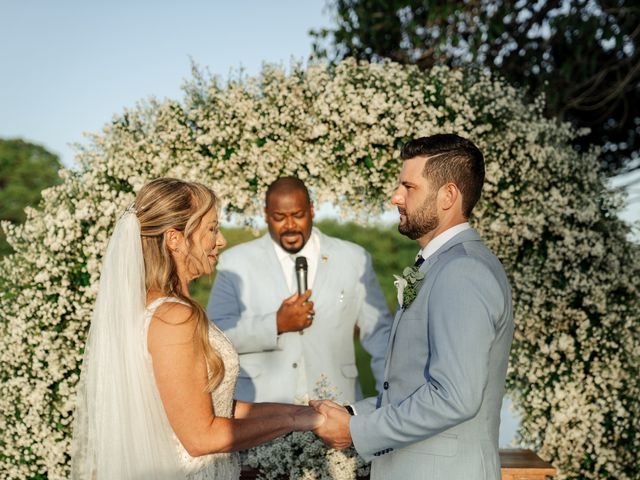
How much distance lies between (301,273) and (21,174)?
39041mm

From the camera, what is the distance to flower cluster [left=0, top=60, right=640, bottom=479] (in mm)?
5703

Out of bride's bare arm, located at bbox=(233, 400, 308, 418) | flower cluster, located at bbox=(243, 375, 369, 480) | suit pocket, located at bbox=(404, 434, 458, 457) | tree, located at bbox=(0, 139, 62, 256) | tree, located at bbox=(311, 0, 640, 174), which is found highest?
tree, located at bbox=(0, 139, 62, 256)

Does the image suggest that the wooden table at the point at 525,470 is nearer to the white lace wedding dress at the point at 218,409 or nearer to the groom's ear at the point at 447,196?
the white lace wedding dress at the point at 218,409

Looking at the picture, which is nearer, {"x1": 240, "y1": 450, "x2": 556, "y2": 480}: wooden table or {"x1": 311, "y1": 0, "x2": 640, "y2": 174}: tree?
{"x1": 240, "y1": 450, "x2": 556, "y2": 480}: wooden table

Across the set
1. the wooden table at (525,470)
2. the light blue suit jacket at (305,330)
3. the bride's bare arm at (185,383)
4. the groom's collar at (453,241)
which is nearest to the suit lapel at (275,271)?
the light blue suit jacket at (305,330)

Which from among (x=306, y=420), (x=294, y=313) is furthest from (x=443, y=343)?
(x=294, y=313)

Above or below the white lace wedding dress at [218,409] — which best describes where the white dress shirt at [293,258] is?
above

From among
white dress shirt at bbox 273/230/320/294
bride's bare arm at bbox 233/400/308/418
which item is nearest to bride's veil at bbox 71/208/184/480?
bride's bare arm at bbox 233/400/308/418

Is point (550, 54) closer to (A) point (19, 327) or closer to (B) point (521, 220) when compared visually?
(B) point (521, 220)

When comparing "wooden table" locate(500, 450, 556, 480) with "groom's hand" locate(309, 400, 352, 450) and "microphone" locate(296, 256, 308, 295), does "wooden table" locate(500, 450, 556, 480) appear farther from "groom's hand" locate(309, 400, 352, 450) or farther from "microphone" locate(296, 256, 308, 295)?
"groom's hand" locate(309, 400, 352, 450)

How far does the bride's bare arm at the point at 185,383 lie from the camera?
2865mm

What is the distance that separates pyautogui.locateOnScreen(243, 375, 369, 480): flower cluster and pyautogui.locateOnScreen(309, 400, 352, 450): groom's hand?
0.94 meters

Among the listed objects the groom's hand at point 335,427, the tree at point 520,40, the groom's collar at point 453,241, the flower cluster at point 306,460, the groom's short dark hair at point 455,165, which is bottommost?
the flower cluster at point 306,460

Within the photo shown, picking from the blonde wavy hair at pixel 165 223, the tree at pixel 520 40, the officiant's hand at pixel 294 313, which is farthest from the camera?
the tree at pixel 520 40
